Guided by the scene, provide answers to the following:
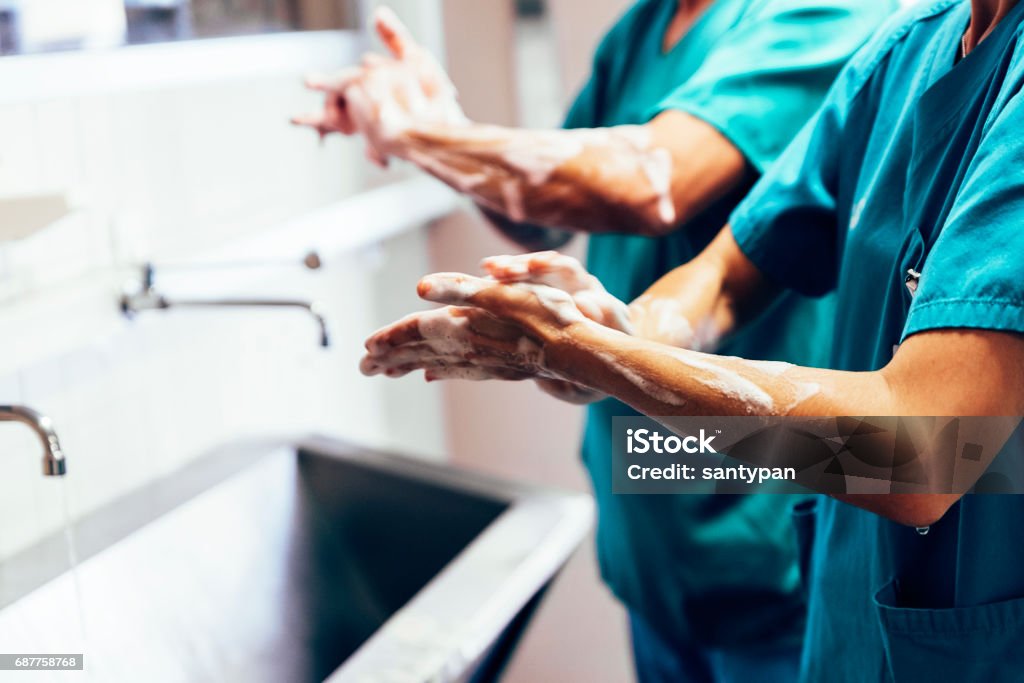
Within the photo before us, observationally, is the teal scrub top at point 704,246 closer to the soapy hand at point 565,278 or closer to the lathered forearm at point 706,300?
the lathered forearm at point 706,300

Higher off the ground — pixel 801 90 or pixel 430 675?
pixel 801 90

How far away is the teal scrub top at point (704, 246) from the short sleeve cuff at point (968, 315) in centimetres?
41

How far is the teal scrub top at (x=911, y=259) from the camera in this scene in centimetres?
54

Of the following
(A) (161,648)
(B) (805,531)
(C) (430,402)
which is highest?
(B) (805,531)

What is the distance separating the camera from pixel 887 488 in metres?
0.57

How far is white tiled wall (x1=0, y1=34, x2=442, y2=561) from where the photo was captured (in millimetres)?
1032

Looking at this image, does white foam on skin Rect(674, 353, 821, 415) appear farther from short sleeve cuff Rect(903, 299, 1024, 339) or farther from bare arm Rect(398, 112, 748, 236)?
bare arm Rect(398, 112, 748, 236)

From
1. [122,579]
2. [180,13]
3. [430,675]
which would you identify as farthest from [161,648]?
[180,13]

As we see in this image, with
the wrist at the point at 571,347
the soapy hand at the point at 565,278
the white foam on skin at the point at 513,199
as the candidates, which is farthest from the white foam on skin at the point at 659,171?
the wrist at the point at 571,347

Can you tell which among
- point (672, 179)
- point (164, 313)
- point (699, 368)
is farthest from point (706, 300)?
point (164, 313)

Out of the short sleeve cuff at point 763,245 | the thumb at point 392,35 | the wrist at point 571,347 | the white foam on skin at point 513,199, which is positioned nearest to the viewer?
the wrist at point 571,347

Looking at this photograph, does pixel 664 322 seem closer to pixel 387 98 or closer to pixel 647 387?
pixel 647 387

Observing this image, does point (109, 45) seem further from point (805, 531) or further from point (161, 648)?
point (805, 531)

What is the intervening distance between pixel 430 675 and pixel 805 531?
358mm
